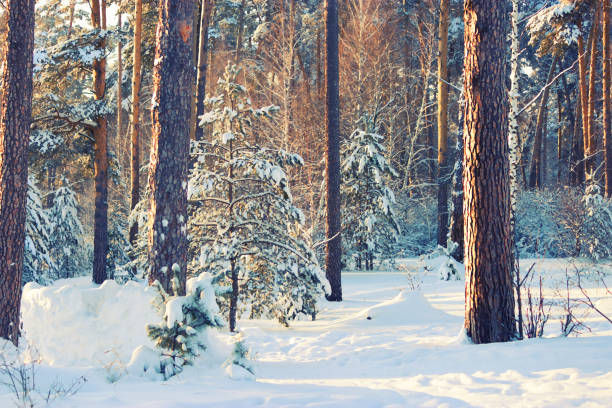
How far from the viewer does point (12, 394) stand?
3.95 m

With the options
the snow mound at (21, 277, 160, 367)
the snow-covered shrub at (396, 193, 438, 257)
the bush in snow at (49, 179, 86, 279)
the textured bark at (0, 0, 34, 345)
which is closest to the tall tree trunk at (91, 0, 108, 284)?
the bush in snow at (49, 179, 86, 279)

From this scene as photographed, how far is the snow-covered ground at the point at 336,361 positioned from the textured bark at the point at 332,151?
281 cm

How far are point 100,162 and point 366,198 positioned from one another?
29.5ft

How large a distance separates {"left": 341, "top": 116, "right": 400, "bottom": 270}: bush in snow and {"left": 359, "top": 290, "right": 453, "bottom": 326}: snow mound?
8028mm

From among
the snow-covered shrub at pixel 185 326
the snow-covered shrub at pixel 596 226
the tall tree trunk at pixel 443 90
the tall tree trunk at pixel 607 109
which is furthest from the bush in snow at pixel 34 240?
the tall tree trunk at pixel 607 109

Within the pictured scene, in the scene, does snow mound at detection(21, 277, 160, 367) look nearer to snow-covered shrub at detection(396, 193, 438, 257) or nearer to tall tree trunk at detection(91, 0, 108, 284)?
tall tree trunk at detection(91, 0, 108, 284)

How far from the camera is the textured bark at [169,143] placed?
6605mm

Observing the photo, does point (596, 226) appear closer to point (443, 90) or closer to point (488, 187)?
point (443, 90)

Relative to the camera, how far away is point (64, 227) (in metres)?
19.8

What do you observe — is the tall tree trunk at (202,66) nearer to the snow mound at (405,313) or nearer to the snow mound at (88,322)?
the snow mound at (405,313)

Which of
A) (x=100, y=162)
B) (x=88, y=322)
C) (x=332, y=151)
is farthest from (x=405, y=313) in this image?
(x=100, y=162)

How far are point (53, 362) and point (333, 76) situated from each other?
8960 millimetres

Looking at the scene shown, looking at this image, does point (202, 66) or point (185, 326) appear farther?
point (202, 66)

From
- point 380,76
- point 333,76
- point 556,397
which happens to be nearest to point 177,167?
point 556,397
